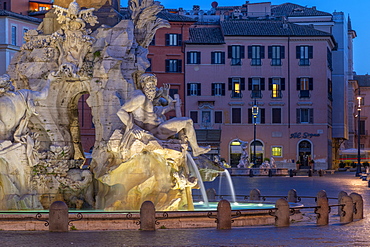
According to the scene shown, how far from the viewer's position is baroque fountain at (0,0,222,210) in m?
19.6

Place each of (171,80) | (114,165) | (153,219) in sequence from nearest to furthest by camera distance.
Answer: (153,219)
(114,165)
(171,80)

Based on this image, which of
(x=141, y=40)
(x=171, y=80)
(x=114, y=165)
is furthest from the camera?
(x=171, y=80)

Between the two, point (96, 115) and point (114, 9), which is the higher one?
point (114, 9)

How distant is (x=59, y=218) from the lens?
649 inches

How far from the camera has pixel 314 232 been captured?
16953 millimetres

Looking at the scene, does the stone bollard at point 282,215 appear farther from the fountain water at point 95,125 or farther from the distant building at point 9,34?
the distant building at point 9,34

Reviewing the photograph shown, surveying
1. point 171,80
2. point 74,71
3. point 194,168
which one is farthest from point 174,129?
point 171,80

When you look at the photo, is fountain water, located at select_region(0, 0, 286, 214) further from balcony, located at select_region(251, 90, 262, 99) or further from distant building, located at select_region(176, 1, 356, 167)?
balcony, located at select_region(251, 90, 262, 99)

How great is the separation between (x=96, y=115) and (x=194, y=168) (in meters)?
2.60

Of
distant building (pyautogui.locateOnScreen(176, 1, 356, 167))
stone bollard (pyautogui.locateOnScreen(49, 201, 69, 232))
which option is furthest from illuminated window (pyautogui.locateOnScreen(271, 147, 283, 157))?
stone bollard (pyautogui.locateOnScreen(49, 201, 69, 232))

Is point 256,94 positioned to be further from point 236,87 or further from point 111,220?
point 111,220

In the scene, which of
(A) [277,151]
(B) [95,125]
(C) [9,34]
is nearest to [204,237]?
(B) [95,125]

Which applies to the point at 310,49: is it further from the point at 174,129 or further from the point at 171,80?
the point at 174,129

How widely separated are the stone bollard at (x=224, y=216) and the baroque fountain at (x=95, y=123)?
8.40 feet
